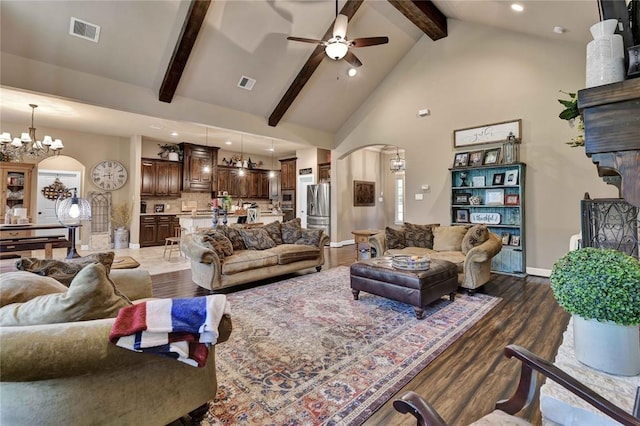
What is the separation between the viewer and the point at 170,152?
337 inches

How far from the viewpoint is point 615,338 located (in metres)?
1.21

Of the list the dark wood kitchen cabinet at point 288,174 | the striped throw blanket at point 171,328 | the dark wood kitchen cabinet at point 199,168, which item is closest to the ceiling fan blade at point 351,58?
the striped throw blanket at point 171,328

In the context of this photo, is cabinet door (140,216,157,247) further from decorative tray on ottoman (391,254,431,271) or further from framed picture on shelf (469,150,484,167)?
framed picture on shelf (469,150,484,167)

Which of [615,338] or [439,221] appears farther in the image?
[439,221]

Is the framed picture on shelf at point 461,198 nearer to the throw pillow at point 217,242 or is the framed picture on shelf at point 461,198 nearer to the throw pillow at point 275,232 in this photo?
the throw pillow at point 275,232

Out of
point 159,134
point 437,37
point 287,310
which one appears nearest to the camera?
point 287,310

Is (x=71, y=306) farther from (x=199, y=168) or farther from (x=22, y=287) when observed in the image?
(x=199, y=168)

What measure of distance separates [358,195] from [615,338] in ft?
25.3

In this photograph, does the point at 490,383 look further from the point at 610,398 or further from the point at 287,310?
the point at 287,310

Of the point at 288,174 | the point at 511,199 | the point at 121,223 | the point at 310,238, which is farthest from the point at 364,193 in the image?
the point at 121,223

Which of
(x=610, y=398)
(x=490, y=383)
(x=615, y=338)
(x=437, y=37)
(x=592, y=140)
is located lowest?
(x=490, y=383)

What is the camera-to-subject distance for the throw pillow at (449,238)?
4586mm

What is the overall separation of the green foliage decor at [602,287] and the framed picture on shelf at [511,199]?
4261 millimetres

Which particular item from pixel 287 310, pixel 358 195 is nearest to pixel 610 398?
pixel 287 310
